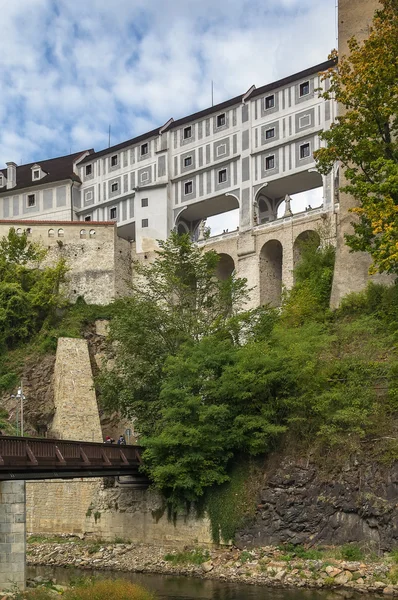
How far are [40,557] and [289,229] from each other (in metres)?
26.1

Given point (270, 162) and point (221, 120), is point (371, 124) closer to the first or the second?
point (270, 162)

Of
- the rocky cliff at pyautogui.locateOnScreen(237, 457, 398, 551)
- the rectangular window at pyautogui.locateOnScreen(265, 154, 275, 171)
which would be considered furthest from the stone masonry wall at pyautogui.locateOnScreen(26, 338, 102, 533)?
the rectangular window at pyautogui.locateOnScreen(265, 154, 275, 171)

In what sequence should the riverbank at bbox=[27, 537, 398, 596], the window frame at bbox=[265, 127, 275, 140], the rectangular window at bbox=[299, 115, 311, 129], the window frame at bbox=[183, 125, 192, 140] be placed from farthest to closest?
the window frame at bbox=[183, 125, 192, 140] < the window frame at bbox=[265, 127, 275, 140] < the rectangular window at bbox=[299, 115, 311, 129] < the riverbank at bbox=[27, 537, 398, 596]

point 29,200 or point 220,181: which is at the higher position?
point 29,200

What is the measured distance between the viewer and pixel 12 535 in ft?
83.0

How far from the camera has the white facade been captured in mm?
52969

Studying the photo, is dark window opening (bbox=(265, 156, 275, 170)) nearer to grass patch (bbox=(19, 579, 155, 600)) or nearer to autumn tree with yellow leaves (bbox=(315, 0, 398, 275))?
autumn tree with yellow leaves (bbox=(315, 0, 398, 275))

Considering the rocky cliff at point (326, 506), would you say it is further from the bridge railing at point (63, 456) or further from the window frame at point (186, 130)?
the window frame at point (186, 130)

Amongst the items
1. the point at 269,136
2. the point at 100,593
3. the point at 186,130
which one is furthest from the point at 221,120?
the point at 100,593

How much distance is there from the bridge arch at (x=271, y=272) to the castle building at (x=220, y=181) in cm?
7

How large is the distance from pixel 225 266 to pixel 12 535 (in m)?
33.5

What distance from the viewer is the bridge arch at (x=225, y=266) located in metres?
55.1

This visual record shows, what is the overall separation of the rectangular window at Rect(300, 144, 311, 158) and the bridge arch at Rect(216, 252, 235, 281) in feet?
27.3

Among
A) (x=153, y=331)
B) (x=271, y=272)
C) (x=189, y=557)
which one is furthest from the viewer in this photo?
(x=271, y=272)
